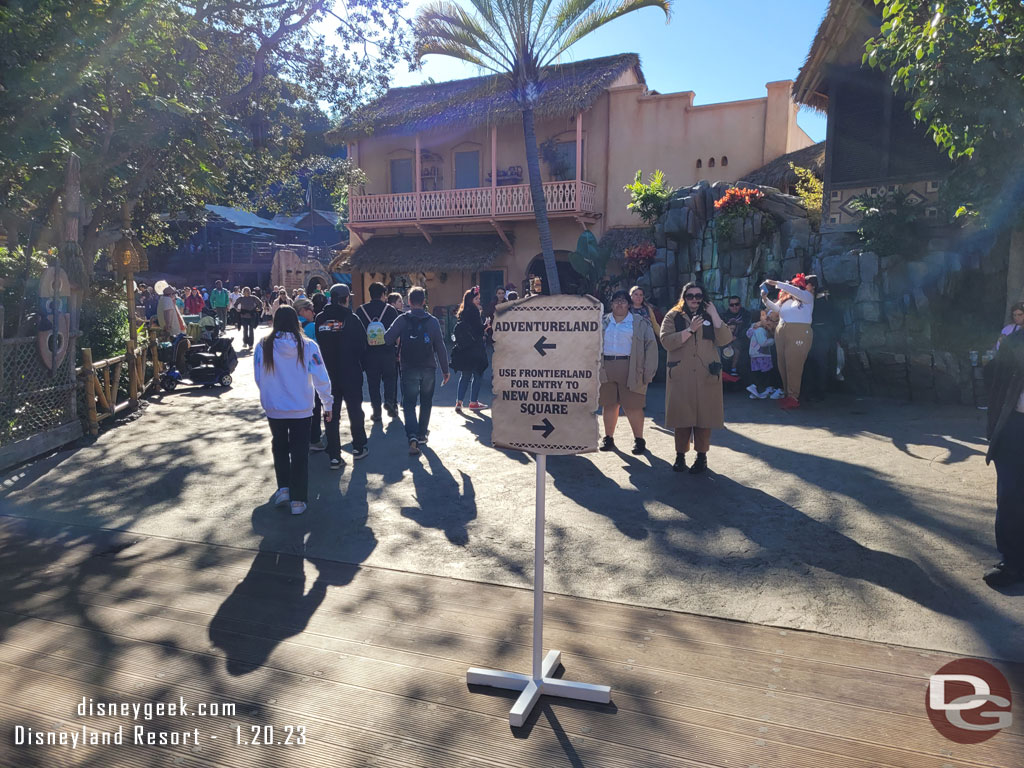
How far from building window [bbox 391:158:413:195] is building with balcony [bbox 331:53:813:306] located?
34 mm

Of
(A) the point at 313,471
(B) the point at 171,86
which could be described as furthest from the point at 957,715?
(B) the point at 171,86

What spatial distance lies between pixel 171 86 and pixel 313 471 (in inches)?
331

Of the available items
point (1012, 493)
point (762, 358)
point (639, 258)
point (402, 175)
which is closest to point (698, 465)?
point (1012, 493)

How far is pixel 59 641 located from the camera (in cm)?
387

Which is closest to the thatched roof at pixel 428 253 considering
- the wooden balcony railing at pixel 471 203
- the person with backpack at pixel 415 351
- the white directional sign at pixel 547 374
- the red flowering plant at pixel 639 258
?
the wooden balcony railing at pixel 471 203

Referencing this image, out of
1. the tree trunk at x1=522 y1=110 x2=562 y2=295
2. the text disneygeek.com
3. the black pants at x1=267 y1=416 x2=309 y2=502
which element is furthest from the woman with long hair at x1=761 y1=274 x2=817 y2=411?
the text disneygeek.com

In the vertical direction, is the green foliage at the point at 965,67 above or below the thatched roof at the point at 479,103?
below

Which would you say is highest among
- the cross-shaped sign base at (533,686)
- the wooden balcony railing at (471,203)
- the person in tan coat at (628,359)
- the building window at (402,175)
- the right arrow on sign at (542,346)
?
the building window at (402,175)

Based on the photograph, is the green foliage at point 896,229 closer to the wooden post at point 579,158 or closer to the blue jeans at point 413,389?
the blue jeans at point 413,389

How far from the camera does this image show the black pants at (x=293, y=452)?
5.82 m

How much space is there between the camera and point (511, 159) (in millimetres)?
22203

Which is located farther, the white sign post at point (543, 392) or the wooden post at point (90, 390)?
the wooden post at point (90, 390)

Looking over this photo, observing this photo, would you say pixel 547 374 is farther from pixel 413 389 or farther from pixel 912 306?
pixel 912 306

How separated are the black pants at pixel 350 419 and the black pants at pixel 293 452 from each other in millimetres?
1048
